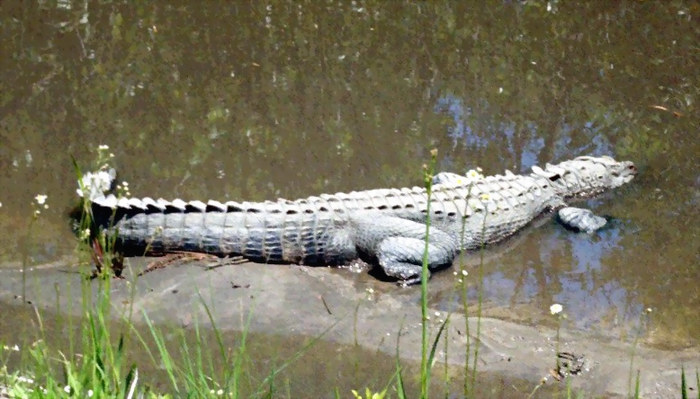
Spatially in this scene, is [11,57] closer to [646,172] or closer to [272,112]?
[272,112]

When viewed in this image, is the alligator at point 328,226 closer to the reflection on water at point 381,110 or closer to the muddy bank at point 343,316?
the muddy bank at point 343,316

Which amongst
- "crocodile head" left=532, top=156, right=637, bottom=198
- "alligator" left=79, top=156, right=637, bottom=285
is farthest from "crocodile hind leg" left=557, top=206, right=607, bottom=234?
"crocodile head" left=532, top=156, right=637, bottom=198

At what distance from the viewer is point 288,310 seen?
5.09 meters

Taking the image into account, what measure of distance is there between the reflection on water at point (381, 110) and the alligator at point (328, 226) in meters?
0.37

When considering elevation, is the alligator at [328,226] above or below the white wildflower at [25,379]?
above

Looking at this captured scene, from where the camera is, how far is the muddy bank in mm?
4566

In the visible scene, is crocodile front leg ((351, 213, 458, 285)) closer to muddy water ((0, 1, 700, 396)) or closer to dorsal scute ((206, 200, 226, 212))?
muddy water ((0, 1, 700, 396))

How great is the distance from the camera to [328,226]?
5855mm

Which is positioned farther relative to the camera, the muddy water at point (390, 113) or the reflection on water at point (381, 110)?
the reflection on water at point (381, 110)

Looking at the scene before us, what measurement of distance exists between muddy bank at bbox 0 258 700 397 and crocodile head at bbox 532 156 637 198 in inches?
86.9

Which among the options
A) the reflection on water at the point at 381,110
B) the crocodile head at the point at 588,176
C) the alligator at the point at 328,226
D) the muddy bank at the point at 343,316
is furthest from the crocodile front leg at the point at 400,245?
the crocodile head at the point at 588,176

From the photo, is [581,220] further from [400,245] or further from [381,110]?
[381,110]

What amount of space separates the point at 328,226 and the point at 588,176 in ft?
8.76

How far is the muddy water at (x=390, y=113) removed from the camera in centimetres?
592
